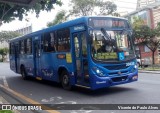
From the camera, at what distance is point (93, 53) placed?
10.2 m

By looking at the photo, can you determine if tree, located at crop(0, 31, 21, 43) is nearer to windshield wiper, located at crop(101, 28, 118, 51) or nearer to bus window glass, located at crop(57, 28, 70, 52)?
bus window glass, located at crop(57, 28, 70, 52)

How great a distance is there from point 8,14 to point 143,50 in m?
26.3

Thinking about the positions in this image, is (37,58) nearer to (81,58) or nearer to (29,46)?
(29,46)

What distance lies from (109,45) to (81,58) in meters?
1.18

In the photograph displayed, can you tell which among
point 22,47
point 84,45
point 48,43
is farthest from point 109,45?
point 22,47

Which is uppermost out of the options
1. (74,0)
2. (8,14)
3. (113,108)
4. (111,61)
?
(74,0)

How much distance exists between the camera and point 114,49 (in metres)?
10.6

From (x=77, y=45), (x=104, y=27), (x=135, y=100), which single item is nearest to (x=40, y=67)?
(x=77, y=45)

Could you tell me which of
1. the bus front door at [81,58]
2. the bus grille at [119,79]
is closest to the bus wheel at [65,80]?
the bus front door at [81,58]

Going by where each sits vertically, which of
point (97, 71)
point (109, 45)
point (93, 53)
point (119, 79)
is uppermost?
point (109, 45)

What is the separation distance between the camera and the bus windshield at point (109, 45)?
10.3 metres

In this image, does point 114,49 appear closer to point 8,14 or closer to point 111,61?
point 111,61

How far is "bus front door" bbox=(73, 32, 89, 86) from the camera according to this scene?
10.6 meters

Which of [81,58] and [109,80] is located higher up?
[81,58]
